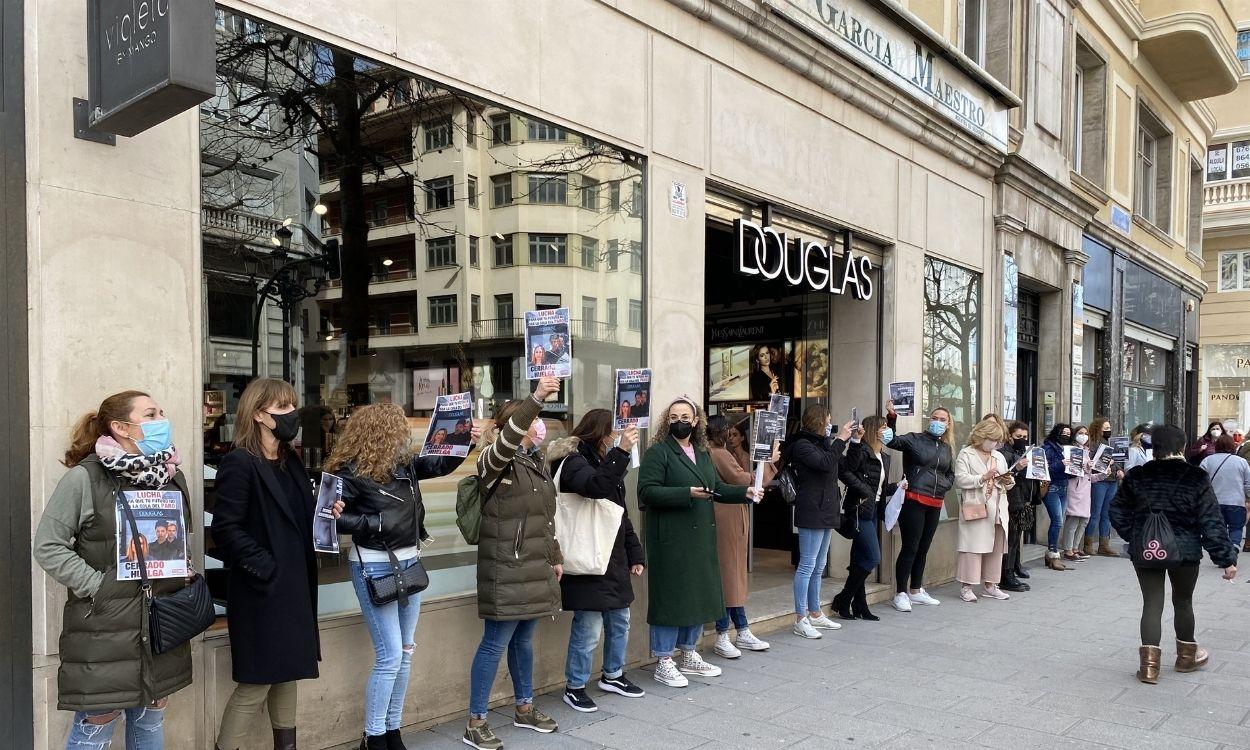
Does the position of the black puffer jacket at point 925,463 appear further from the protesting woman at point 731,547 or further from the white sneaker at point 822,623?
the protesting woman at point 731,547

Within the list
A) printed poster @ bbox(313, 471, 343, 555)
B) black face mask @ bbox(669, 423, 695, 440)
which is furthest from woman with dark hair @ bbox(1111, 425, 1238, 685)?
printed poster @ bbox(313, 471, 343, 555)

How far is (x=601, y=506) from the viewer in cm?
532

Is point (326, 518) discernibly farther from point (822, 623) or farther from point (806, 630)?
point (822, 623)

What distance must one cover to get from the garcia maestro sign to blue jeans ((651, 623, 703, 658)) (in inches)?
164

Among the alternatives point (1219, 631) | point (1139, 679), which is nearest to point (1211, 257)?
point (1219, 631)

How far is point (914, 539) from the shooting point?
8656 mm

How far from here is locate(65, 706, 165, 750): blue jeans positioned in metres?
3.45

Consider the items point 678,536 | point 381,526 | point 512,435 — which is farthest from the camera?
point 678,536

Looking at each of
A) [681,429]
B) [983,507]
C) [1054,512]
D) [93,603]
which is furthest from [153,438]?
[1054,512]

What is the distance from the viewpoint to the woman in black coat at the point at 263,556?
3.82m

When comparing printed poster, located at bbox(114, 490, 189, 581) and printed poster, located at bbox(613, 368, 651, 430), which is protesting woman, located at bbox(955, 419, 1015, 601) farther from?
printed poster, located at bbox(114, 490, 189, 581)

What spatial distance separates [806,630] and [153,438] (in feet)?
17.8

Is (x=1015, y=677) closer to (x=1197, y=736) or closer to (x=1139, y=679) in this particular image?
(x=1139, y=679)

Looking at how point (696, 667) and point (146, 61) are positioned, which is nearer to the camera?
point (146, 61)
